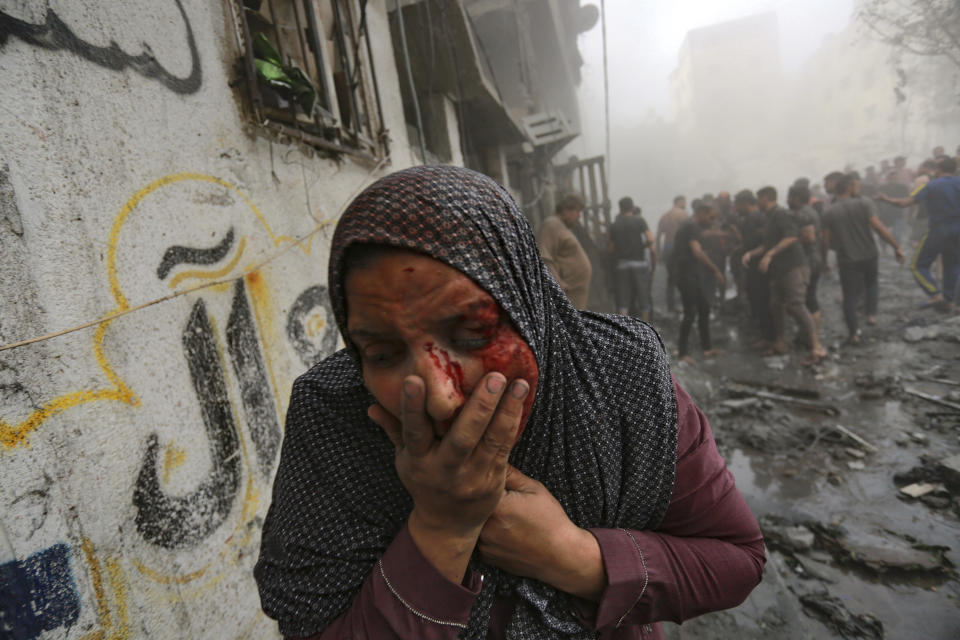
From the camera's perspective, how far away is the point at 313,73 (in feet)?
8.95

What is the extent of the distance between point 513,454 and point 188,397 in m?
1.20

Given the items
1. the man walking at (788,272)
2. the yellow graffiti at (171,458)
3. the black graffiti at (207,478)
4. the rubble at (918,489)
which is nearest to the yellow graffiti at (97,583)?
the black graffiti at (207,478)

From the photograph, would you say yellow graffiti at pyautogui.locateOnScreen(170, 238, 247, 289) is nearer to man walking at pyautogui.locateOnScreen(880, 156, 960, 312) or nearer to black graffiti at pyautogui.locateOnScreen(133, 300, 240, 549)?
black graffiti at pyautogui.locateOnScreen(133, 300, 240, 549)

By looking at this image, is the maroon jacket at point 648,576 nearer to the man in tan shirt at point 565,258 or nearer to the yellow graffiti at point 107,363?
the yellow graffiti at point 107,363

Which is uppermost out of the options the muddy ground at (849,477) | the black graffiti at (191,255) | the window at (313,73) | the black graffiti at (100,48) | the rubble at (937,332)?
the window at (313,73)

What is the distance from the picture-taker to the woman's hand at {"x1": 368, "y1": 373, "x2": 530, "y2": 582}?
64 centimetres

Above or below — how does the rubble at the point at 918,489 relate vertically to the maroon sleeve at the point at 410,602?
below

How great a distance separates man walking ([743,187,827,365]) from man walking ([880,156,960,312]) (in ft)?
7.19

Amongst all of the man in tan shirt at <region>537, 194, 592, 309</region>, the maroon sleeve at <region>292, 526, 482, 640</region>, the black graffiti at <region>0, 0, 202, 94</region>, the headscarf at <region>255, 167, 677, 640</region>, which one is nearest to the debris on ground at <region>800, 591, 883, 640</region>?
Result: the headscarf at <region>255, 167, 677, 640</region>

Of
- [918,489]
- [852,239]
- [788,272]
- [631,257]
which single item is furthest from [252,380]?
[852,239]

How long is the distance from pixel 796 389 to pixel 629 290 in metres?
2.82

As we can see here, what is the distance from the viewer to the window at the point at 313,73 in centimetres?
207

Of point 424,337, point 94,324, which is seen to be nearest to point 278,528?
point 424,337

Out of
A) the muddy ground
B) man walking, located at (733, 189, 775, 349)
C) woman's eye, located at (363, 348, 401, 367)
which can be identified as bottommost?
the muddy ground
